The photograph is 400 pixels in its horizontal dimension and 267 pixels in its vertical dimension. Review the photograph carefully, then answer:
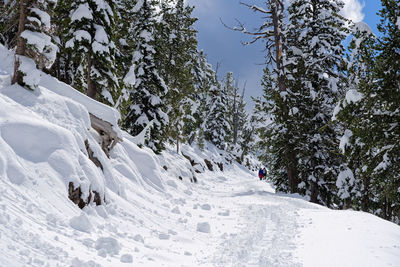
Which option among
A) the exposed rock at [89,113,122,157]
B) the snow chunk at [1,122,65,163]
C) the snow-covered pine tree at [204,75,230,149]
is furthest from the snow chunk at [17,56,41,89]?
the snow-covered pine tree at [204,75,230,149]

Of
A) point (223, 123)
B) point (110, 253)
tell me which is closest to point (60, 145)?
point (110, 253)

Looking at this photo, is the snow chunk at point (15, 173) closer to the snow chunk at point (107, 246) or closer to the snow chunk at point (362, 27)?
the snow chunk at point (107, 246)

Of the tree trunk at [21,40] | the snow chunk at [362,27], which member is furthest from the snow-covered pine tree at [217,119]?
the tree trunk at [21,40]

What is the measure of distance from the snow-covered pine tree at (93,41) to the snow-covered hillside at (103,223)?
12.6 feet

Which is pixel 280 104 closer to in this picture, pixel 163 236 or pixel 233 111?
pixel 163 236

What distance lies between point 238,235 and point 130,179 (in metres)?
4.83

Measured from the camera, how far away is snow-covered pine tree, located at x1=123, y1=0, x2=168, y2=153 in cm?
1817

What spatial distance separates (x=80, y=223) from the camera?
4.52m

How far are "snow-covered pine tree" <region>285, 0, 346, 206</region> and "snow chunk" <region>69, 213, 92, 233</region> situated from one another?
1146 centimetres

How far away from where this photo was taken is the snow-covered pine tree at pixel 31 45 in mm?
7055

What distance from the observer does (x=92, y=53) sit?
12.7 m

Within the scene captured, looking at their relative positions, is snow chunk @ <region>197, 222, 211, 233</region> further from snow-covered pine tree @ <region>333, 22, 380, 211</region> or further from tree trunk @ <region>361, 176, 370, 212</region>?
tree trunk @ <region>361, 176, 370, 212</region>

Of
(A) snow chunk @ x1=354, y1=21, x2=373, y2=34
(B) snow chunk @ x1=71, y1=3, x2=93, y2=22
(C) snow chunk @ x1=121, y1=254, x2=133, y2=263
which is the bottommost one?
(C) snow chunk @ x1=121, y1=254, x2=133, y2=263

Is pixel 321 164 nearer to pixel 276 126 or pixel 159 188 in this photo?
pixel 276 126
